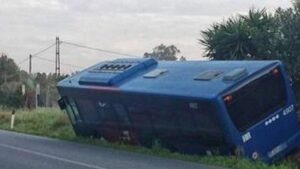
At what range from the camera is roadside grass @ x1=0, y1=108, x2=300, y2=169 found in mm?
16656

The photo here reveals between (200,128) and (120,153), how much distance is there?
7.68ft

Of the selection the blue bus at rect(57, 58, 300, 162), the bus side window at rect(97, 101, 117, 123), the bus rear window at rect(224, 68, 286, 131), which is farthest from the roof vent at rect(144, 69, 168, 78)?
the bus rear window at rect(224, 68, 286, 131)

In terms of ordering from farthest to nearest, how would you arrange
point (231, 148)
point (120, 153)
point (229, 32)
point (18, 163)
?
point (229, 32), point (120, 153), point (231, 148), point (18, 163)

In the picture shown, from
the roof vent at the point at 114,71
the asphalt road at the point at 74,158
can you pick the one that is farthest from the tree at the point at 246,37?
the asphalt road at the point at 74,158

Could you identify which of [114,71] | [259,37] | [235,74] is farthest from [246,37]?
[235,74]

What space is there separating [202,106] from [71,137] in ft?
29.6

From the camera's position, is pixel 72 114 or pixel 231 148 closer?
pixel 231 148

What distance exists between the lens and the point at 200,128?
18453 millimetres

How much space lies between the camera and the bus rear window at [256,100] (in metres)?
17.6

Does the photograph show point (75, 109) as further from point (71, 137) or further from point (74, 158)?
point (74, 158)

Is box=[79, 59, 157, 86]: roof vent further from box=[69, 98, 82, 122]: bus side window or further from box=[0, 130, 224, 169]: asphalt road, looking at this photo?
box=[0, 130, 224, 169]: asphalt road

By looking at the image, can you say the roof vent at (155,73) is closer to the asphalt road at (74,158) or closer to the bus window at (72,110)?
the asphalt road at (74,158)

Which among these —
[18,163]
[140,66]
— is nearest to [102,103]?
[140,66]

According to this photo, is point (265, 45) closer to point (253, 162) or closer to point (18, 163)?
point (253, 162)
